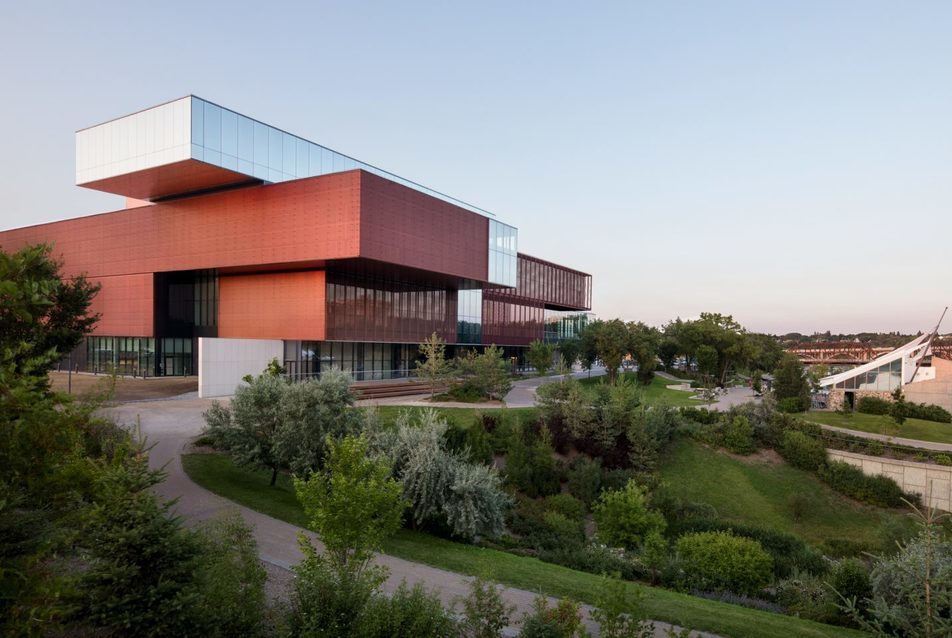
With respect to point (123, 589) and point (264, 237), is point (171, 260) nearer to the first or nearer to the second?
point (264, 237)

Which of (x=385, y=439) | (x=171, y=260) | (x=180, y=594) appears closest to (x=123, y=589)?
(x=180, y=594)

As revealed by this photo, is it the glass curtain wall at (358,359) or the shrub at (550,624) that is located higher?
the glass curtain wall at (358,359)

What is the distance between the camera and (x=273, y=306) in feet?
138

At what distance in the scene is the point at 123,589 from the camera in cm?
630

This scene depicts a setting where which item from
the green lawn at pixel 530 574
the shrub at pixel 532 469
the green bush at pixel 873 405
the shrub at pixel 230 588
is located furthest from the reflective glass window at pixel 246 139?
the green bush at pixel 873 405

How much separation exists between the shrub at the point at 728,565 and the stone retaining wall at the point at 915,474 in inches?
544

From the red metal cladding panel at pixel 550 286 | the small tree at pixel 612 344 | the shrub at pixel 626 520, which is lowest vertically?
the shrub at pixel 626 520

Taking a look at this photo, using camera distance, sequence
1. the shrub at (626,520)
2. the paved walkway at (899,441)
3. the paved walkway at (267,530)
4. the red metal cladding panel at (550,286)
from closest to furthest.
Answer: the paved walkway at (267,530)
the shrub at (626,520)
the paved walkway at (899,441)
the red metal cladding panel at (550,286)

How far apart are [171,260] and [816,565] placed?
4620cm

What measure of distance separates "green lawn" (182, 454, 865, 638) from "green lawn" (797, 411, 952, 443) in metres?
26.3

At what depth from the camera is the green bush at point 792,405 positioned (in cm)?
3688

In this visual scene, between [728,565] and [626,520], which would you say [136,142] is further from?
[728,565]

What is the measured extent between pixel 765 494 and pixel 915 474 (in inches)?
264

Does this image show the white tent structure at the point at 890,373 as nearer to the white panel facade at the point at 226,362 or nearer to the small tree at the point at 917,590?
the small tree at the point at 917,590
